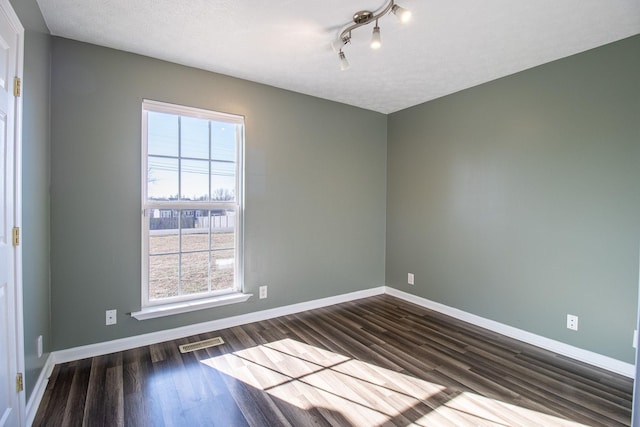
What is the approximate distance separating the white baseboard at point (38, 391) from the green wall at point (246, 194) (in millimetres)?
179

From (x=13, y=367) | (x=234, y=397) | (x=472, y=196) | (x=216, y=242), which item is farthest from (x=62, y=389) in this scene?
(x=472, y=196)

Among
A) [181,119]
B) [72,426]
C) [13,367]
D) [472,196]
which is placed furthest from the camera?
[472,196]

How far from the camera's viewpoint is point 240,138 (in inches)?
127

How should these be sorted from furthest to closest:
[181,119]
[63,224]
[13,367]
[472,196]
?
[472,196] < [181,119] < [63,224] < [13,367]

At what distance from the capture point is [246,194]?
3.23 m

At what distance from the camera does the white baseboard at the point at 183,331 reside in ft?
8.05

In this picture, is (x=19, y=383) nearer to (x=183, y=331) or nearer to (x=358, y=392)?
(x=183, y=331)

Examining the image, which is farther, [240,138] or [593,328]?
[240,138]

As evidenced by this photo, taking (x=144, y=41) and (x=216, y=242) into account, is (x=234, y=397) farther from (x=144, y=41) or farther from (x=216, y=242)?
(x=144, y=41)

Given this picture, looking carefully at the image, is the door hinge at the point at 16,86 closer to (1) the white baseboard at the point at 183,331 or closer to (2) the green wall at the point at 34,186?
(2) the green wall at the point at 34,186

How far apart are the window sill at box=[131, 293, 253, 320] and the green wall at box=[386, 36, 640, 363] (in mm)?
2295

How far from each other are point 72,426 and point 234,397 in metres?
0.90

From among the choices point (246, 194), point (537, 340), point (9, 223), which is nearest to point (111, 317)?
point (9, 223)

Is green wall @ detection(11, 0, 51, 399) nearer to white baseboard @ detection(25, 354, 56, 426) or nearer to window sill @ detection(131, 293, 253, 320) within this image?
white baseboard @ detection(25, 354, 56, 426)
